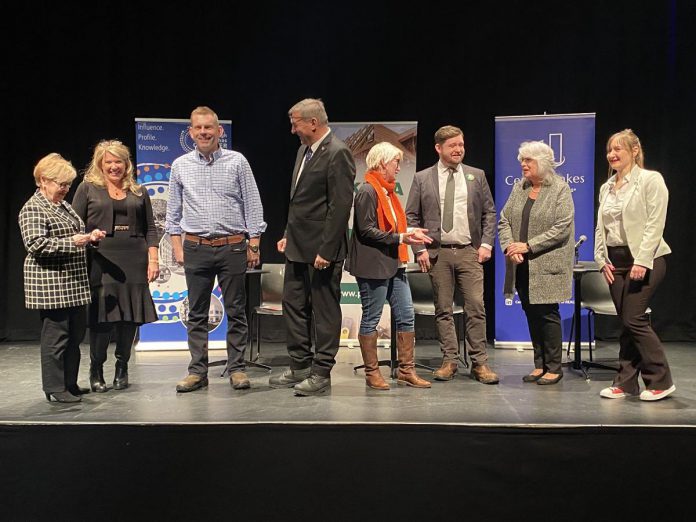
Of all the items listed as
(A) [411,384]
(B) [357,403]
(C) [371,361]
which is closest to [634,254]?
(A) [411,384]

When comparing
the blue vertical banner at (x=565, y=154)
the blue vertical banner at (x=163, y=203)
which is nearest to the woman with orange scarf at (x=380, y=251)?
the blue vertical banner at (x=565, y=154)

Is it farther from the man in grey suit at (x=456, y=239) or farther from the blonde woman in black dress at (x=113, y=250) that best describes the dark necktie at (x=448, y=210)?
the blonde woman in black dress at (x=113, y=250)

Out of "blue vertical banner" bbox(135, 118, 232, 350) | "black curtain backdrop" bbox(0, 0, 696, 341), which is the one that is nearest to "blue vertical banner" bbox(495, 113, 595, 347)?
"black curtain backdrop" bbox(0, 0, 696, 341)

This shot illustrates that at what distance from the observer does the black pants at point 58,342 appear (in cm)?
387

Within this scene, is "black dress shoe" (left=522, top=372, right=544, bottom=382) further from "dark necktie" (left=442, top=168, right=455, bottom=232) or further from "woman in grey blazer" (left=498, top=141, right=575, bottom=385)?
"dark necktie" (left=442, top=168, right=455, bottom=232)

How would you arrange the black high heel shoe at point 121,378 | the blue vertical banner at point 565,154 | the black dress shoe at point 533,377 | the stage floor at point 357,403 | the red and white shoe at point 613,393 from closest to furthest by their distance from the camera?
1. the stage floor at point 357,403
2. the red and white shoe at point 613,393
3. the black high heel shoe at point 121,378
4. the black dress shoe at point 533,377
5. the blue vertical banner at point 565,154

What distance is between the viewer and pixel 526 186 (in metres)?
4.49

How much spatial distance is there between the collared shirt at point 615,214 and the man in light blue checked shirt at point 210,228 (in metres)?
2.12

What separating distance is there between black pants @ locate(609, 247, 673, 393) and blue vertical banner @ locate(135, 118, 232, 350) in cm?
340

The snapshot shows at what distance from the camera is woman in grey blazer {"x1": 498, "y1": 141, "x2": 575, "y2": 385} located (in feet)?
14.1

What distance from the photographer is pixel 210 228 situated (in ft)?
13.5

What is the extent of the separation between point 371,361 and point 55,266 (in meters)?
1.98

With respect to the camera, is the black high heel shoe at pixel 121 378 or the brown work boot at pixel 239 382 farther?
the black high heel shoe at pixel 121 378

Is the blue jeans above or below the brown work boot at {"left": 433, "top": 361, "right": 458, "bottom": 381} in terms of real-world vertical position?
above
